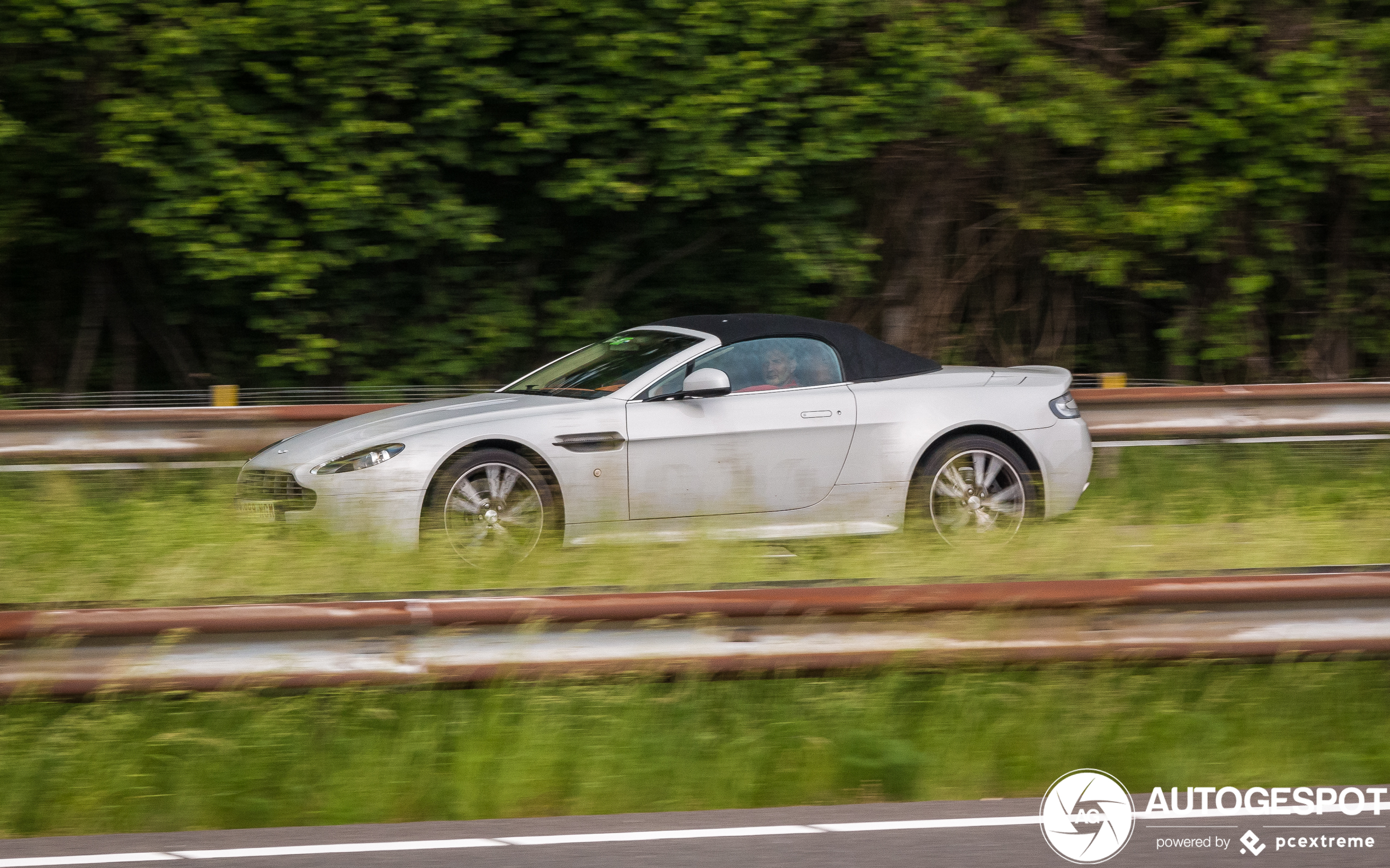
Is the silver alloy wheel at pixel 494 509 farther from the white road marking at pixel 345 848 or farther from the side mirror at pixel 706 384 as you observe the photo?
the white road marking at pixel 345 848

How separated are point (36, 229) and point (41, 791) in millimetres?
9052

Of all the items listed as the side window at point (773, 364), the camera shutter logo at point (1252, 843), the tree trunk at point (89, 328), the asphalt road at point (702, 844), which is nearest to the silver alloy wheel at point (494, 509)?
the side window at point (773, 364)

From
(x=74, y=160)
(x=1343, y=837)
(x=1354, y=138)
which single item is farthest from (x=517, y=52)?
(x=1343, y=837)

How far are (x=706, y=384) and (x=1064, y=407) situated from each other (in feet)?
6.68

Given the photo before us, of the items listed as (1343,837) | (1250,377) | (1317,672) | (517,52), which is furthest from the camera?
(1250,377)

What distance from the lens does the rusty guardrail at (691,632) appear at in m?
4.02

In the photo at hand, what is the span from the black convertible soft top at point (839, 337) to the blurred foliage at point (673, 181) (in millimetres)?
3888

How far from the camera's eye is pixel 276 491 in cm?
636

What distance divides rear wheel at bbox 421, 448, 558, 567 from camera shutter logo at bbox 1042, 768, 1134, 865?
9.22 ft

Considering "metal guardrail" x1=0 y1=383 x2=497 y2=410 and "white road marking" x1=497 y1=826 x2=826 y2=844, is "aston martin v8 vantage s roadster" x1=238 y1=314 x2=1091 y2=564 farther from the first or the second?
"white road marking" x1=497 y1=826 x2=826 y2=844

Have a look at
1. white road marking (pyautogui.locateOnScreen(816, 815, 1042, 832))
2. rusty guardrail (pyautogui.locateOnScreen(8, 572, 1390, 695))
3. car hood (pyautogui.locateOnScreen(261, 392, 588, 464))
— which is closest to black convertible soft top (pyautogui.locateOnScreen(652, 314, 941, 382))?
car hood (pyautogui.locateOnScreen(261, 392, 588, 464))

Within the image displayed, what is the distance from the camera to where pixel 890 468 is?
6945 mm

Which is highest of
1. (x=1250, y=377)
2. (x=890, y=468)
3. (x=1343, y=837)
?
(x=1250, y=377)

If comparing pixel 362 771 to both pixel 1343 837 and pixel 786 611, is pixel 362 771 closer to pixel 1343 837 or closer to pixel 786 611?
pixel 786 611
